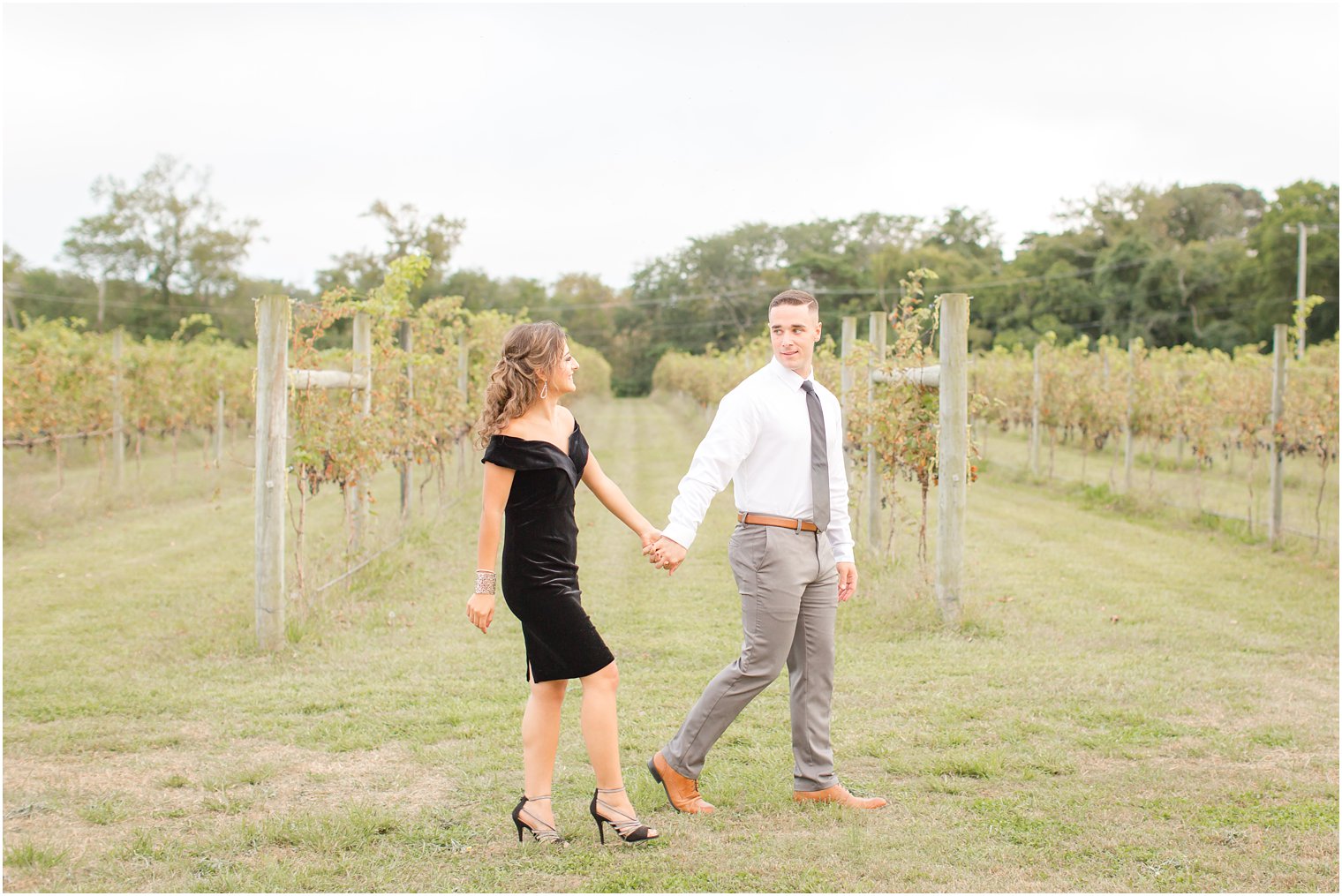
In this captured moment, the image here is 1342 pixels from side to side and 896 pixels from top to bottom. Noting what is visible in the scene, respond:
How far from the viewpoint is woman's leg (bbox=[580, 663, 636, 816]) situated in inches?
149

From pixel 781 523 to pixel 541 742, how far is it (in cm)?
110

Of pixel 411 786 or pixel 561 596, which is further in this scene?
pixel 411 786

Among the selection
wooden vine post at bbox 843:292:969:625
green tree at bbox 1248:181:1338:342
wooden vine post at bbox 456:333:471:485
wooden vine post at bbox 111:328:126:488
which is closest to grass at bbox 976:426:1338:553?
wooden vine post at bbox 843:292:969:625

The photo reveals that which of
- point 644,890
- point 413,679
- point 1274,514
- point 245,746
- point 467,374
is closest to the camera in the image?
point 644,890

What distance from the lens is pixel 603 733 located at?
12.4ft

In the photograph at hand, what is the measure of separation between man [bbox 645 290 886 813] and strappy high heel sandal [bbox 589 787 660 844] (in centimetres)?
34

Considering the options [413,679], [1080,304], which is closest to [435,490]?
[413,679]

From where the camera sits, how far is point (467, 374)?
596 inches

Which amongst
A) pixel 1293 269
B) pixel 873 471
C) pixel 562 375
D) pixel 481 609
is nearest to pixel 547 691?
pixel 481 609

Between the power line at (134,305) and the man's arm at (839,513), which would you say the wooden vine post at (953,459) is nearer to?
the man's arm at (839,513)

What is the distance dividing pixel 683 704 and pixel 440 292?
5207cm

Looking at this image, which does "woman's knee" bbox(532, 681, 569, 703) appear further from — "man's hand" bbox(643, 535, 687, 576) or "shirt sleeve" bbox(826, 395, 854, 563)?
"shirt sleeve" bbox(826, 395, 854, 563)

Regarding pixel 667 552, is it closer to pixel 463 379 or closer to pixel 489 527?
pixel 489 527

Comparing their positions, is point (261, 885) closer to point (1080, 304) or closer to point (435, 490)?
point (435, 490)
